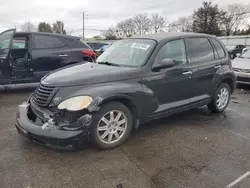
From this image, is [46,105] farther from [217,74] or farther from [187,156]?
[217,74]

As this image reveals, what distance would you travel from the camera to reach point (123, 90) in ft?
10.9

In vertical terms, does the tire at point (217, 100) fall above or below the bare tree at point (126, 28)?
below

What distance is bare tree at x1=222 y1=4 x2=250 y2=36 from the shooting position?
170 ft

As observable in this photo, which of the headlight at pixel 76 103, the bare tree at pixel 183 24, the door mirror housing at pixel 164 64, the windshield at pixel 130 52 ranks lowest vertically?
the headlight at pixel 76 103

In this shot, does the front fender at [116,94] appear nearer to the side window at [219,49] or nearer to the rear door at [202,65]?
the rear door at [202,65]

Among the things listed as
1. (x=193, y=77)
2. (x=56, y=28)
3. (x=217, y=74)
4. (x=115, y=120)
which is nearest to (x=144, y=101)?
(x=115, y=120)

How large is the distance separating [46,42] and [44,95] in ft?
13.3

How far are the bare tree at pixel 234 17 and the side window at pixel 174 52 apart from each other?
53472mm

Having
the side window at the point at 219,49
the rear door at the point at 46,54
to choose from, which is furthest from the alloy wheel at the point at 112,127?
the rear door at the point at 46,54

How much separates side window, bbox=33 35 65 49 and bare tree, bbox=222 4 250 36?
52.2 metres

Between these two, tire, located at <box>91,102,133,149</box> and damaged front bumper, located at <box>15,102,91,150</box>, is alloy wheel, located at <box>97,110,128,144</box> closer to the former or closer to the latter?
tire, located at <box>91,102,133,149</box>

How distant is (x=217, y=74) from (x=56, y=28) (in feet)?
205

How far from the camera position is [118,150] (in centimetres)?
339

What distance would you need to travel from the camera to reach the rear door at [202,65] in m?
4.33
